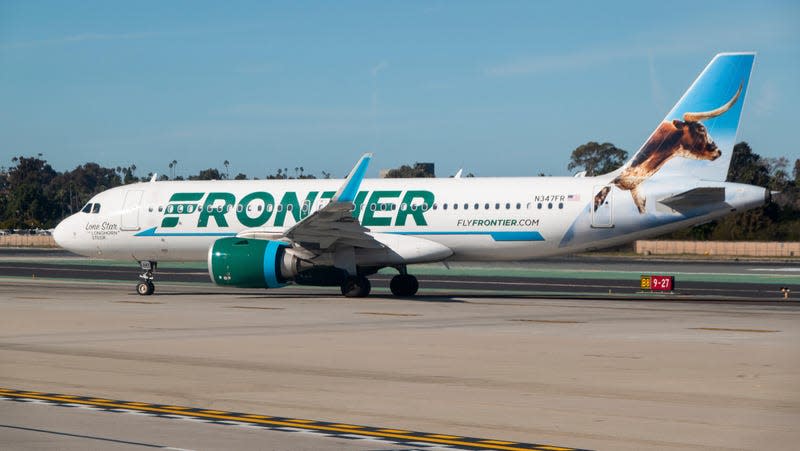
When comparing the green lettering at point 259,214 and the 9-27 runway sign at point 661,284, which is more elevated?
the green lettering at point 259,214

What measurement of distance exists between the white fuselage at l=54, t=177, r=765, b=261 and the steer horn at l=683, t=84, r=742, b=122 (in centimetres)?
195

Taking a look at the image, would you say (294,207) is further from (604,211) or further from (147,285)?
(604,211)

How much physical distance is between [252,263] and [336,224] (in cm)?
270

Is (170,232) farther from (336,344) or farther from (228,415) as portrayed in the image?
(228,415)

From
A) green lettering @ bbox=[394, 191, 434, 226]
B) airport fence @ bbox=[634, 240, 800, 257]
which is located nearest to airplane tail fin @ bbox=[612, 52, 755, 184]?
green lettering @ bbox=[394, 191, 434, 226]

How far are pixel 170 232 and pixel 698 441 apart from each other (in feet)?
92.9

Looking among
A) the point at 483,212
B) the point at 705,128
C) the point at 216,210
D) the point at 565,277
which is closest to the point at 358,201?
the point at 483,212

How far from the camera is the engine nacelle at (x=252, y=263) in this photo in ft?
106

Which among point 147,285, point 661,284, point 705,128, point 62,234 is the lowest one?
point 147,285

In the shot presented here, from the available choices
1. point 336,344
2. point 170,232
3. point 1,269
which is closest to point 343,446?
point 336,344

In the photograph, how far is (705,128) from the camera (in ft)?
108

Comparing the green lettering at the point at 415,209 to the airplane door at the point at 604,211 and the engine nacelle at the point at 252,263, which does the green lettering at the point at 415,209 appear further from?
the airplane door at the point at 604,211

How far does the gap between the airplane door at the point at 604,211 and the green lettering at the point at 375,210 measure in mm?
6276

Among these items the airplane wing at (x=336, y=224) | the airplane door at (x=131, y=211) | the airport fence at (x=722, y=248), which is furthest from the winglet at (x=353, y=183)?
the airport fence at (x=722, y=248)
